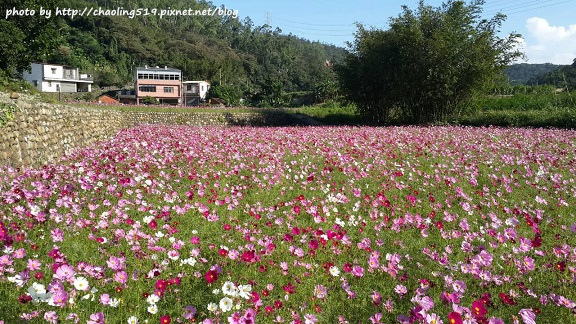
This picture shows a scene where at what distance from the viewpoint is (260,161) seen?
336 inches

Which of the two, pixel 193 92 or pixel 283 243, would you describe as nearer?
pixel 283 243

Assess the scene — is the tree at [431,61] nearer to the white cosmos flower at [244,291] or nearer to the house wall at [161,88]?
the white cosmos flower at [244,291]

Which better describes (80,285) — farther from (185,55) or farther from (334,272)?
(185,55)

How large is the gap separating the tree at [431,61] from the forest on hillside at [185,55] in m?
45.9

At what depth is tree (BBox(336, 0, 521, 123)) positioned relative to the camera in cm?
2302

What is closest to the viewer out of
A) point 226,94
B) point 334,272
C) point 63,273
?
point 63,273

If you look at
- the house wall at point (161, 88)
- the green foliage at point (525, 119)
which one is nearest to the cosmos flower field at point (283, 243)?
the green foliage at point (525, 119)

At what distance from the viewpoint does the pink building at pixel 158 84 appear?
244 feet

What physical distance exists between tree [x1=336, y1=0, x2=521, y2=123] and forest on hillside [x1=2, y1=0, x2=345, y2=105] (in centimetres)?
4595

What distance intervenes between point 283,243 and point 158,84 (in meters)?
77.6

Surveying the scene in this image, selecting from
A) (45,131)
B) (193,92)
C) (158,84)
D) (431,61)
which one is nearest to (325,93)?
(193,92)

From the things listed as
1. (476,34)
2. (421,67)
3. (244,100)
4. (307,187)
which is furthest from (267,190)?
(244,100)

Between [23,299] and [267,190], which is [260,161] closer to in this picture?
[267,190]

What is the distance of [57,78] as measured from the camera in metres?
78.6
